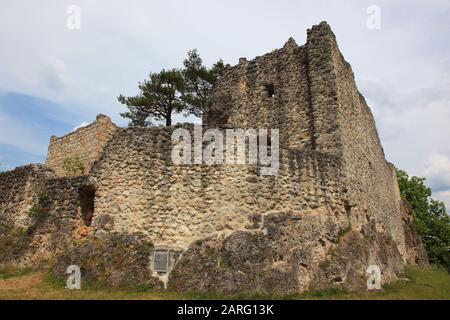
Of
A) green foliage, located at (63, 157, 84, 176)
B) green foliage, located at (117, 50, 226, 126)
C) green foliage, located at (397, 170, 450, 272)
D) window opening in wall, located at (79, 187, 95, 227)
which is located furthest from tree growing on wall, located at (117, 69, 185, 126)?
green foliage, located at (397, 170, 450, 272)

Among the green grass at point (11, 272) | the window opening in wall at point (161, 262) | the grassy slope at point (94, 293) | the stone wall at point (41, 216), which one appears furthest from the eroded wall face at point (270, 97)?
the green grass at point (11, 272)

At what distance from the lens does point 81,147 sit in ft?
68.6

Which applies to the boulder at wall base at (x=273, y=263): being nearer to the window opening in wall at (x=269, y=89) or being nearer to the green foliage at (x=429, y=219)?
the window opening in wall at (x=269, y=89)

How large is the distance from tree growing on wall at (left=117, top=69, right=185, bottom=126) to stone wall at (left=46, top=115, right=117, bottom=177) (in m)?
6.50

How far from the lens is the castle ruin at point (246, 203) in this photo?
1031 centimetres

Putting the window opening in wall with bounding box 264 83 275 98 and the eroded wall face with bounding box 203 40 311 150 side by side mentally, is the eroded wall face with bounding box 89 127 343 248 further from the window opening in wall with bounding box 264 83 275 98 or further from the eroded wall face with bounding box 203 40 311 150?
the window opening in wall with bounding box 264 83 275 98

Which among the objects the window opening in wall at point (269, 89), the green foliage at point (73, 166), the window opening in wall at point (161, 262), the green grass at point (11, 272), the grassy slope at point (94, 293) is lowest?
the grassy slope at point (94, 293)

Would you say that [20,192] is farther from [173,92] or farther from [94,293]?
[173,92]

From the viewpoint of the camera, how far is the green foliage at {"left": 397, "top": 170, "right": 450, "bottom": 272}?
3441 cm

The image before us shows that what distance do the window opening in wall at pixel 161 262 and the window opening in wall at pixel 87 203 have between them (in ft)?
10.3
